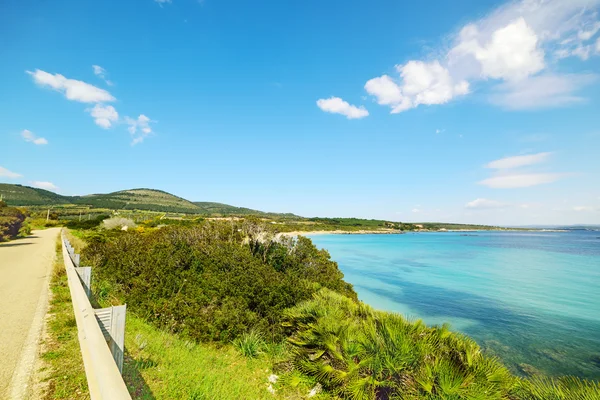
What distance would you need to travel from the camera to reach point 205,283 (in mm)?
8680

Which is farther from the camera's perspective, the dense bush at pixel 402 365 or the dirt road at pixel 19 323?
the dense bush at pixel 402 365

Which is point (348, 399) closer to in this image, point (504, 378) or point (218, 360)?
point (504, 378)

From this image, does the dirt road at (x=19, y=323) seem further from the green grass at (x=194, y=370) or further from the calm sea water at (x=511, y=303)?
the calm sea water at (x=511, y=303)

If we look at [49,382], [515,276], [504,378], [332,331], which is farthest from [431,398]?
[515,276]

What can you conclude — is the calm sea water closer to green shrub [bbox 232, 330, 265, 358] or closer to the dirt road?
green shrub [bbox 232, 330, 265, 358]

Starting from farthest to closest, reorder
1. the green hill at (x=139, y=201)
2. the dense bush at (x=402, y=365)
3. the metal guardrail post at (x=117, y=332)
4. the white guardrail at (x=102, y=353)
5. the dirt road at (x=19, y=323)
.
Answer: the green hill at (x=139, y=201) → the dense bush at (x=402, y=365) → the dirt road at (x=19, y=323) → the metal guardrail post at (x=117, y=332) → the white guardrail at (x=102, y=353)

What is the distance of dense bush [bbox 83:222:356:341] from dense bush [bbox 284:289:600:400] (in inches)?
80.7

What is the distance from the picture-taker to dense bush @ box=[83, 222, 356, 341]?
7.31 m

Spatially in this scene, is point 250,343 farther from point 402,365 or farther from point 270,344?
point 402,365

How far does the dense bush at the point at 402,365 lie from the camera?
4.00m

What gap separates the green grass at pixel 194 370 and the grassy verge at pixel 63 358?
0.61 m

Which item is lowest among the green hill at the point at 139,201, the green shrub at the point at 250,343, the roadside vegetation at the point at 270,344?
the green shrub at the point at 250,343

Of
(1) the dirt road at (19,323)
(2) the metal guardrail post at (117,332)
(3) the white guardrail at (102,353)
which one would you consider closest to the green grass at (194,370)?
(2) the metal guardrail post at (117,332)

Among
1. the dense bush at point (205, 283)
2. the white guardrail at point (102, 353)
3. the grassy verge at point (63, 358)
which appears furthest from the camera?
the dense bush at point (205, 283)
